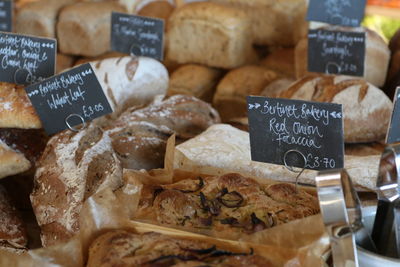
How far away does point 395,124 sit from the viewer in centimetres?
135

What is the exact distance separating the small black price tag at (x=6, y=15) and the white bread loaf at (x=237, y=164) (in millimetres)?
1370

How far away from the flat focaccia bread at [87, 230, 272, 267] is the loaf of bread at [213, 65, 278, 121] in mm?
1488

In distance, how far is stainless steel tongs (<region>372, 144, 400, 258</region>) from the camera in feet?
3.46

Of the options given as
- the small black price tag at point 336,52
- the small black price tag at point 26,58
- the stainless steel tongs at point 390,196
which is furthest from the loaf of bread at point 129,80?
the stainless steel tongs at point 390,196

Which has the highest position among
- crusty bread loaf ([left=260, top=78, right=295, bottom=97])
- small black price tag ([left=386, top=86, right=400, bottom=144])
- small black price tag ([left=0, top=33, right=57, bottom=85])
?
small black price tag ([left=0, top=33, right=57, bottom=85])

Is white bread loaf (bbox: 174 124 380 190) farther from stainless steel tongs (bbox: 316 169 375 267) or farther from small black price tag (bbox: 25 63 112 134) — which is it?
stainless steel tongs (bbox: 316 169 375 267)

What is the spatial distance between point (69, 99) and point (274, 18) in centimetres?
144

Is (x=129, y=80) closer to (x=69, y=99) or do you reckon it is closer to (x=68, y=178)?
(x=69, y=99)

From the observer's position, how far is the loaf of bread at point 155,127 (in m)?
1.67

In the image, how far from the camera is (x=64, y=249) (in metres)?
1.07

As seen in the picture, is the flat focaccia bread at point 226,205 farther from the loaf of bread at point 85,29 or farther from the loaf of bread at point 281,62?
the loaf of bread at point 85,29

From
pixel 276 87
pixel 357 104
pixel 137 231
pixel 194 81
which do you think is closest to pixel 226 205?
pixel 137 231

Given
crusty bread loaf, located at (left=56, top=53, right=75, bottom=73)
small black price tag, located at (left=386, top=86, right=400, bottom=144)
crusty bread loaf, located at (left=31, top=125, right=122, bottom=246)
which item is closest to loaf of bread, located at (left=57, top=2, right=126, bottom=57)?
crusty bread loaf, located at (left=56, top=53, right=75, bottom=73)

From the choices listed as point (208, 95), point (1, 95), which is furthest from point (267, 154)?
point (208, 95)
